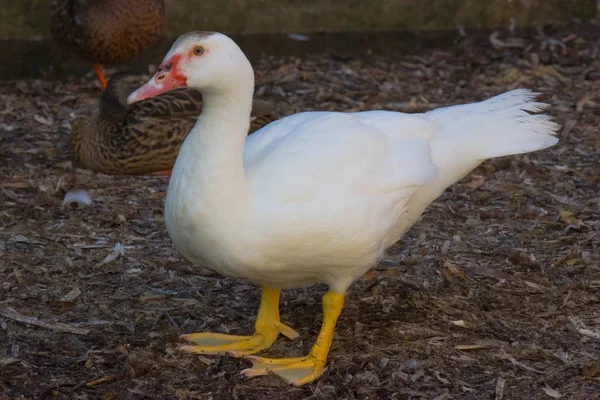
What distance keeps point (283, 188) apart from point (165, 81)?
0.53 metres

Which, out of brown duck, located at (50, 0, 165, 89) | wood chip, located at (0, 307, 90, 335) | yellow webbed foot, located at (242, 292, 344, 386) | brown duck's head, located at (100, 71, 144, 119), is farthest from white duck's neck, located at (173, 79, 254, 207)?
brown duck, located at (50, 0, 165, 89)

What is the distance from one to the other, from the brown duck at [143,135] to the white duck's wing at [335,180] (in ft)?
6.57

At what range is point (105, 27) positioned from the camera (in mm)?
6699

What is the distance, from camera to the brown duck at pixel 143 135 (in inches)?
219

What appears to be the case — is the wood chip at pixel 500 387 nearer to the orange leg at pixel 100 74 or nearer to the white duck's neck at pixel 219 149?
the white duck's neck at pixel 219 149

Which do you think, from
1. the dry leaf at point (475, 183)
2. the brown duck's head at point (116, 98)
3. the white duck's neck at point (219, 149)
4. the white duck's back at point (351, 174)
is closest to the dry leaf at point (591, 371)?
the white duck's back at point (351, 174)

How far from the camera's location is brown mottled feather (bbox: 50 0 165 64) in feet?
22.0

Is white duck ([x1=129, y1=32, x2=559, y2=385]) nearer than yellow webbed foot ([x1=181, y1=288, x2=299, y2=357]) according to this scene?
Yes

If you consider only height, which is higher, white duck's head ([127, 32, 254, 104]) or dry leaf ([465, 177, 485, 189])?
white duck's head ([127, 32, 254, 104])

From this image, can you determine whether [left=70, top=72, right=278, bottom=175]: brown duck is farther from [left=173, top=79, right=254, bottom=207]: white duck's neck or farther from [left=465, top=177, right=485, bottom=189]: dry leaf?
[left=173, top=79, right=254, bottom=207]: white duck's neck

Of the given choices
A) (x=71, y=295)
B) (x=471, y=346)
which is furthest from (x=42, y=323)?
(x=471, y=346)

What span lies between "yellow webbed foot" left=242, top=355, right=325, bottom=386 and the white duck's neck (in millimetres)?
678

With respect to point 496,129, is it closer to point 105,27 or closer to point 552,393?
point 552,393

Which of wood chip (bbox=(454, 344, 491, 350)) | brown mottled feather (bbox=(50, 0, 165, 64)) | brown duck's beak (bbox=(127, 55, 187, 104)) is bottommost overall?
wood chip (bbox=(454, 344, 491, 350))
